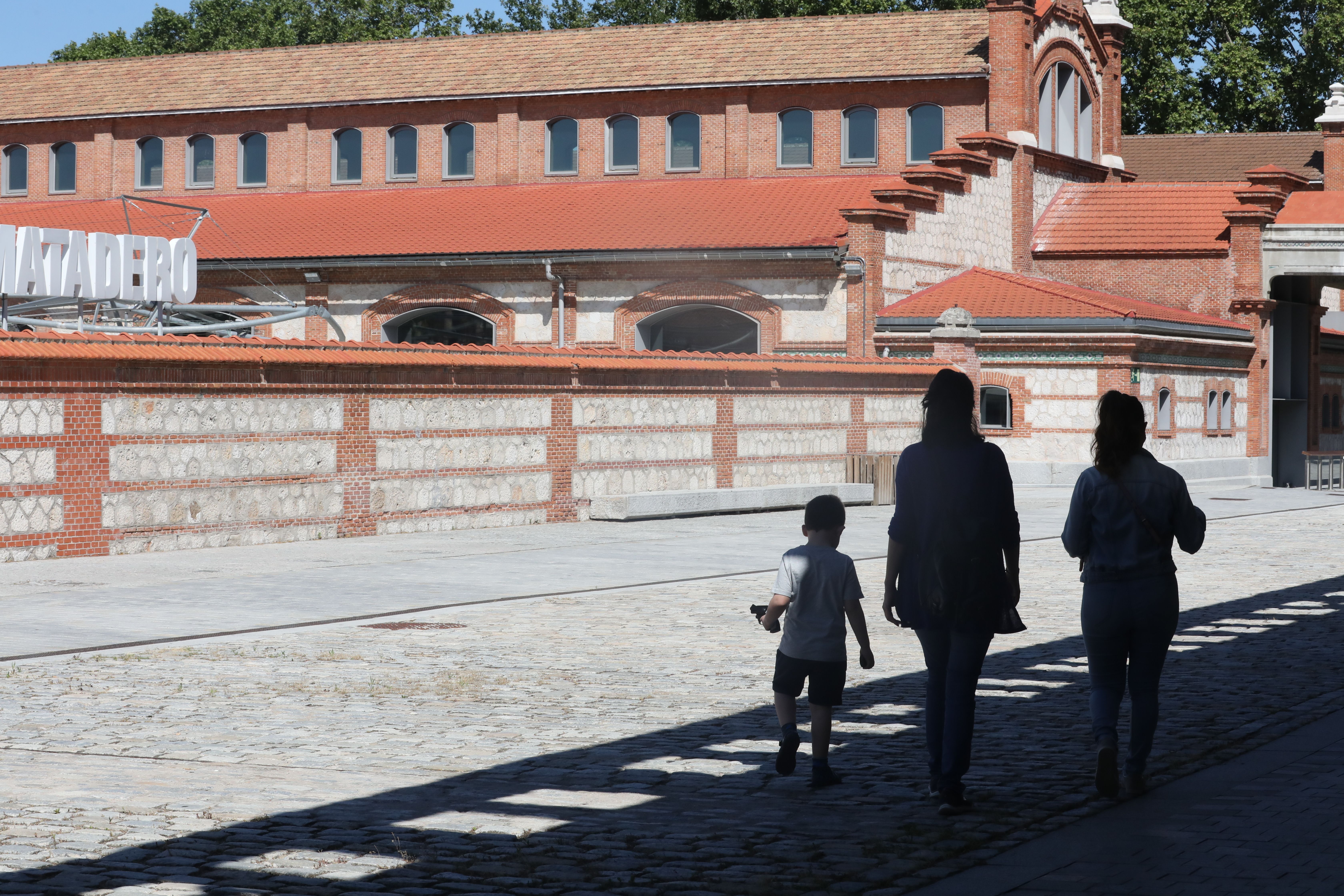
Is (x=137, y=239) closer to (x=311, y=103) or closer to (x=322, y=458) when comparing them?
(x=322, y=458)

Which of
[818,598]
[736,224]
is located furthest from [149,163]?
[818,598]

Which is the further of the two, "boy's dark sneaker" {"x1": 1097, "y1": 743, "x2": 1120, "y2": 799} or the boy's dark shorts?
the boy's dark shorts

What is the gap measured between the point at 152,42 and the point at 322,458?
62.3 meters

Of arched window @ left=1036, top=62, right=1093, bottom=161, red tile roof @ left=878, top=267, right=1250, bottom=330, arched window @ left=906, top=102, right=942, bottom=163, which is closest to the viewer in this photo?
red tile roof @ left=878, top=267, right=1250, bottom=330

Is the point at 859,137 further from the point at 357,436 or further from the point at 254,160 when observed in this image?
the point at 357,436

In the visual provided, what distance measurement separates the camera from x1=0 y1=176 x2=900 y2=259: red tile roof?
40156 millimetres

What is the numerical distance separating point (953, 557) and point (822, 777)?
115 cm

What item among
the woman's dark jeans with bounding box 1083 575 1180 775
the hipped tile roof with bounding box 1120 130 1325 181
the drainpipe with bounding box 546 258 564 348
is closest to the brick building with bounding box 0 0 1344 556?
the drainpipe with bounding box 546 258 564 348

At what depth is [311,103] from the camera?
155 ft

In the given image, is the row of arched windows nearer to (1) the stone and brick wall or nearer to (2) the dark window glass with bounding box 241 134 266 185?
(2) the dark window glass with bounding box 241 134 266 185

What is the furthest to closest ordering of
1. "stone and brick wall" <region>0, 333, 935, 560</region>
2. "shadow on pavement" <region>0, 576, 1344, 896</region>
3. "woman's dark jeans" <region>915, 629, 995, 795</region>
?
1. "stone and brick wall" <region>0, 333, 935, 560</region>
2. "woman's dark jeans" <region>915, 629, 995, 795</region>
3. "shadow on pavement" <region>0, 576, 1344, 896</region>

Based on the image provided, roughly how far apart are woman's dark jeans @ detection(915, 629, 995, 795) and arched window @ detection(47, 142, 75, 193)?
46.4 m

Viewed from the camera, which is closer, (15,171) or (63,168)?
(63,168)

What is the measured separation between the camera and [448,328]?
42.4m
